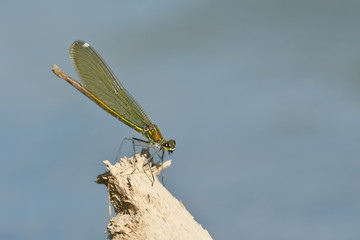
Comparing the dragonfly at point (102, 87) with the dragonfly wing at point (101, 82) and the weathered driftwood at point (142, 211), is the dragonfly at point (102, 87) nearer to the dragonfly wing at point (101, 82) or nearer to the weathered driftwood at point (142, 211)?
the dragonfly wing at point (101, 82)

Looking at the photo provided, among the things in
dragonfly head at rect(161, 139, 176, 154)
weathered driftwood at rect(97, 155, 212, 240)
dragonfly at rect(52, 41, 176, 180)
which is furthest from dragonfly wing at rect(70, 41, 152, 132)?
weathered driftwood at rect(97, 155, 212, 240)

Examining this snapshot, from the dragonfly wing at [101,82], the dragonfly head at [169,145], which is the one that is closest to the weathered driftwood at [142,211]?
the dragonfly head at [169,145]

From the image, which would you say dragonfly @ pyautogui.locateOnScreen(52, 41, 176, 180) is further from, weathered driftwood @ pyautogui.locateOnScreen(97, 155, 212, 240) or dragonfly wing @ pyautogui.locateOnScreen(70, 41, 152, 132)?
weathered driftwood @ pyautogui.locateOnScreen(97, 155, 212, 240)

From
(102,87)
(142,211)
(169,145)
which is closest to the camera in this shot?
(142,211)

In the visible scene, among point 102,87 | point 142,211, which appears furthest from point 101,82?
point 142,211

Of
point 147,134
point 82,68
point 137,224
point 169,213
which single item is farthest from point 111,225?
point 82,68

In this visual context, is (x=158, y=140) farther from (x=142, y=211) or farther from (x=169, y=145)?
(x=142, y=211)
